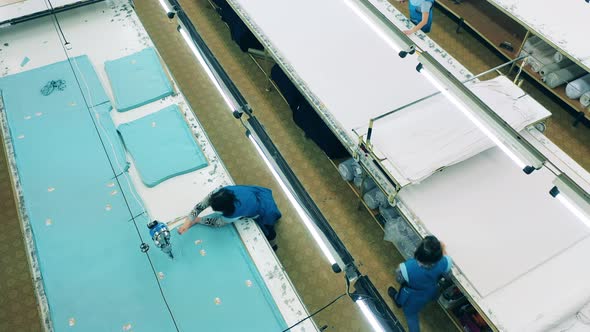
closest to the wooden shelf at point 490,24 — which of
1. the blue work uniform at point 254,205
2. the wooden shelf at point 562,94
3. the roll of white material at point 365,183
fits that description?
the wooden shelf at point 562,94

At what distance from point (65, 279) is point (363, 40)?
355 cm

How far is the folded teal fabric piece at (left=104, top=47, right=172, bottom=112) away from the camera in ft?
13.7

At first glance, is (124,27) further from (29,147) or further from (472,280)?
(472,280)

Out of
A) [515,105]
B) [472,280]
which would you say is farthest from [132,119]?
[515,105]

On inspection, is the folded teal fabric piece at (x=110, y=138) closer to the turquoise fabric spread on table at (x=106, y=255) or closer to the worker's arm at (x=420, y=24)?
the turquoise fabric spread on table at (x=106, y=255)

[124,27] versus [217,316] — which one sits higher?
[124,27]

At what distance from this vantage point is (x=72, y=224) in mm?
3463

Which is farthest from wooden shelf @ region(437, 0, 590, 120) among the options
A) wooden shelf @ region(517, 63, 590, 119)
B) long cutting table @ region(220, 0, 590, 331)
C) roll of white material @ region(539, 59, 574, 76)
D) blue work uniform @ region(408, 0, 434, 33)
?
long cutting table @ region(220, 0, 590, 331)

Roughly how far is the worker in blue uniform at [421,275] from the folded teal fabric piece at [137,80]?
273 centimetres

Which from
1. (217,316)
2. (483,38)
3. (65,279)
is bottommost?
(217,316)

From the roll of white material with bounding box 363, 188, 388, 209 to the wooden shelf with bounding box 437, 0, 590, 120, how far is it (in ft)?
8.64

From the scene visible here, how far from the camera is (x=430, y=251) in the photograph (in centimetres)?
308

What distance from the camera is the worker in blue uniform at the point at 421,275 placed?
10.2 ft

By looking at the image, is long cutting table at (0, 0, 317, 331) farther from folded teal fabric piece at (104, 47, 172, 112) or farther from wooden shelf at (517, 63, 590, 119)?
wooden shelf at (517, 63, 590, 119)
